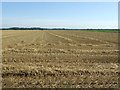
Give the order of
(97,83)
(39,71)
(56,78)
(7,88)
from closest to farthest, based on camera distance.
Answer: (7,88)
(97,83)
(56,78)
(39,71)

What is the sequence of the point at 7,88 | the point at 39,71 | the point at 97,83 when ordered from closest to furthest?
the point at 7,88 < the point at 97,83 < the point at 39,71

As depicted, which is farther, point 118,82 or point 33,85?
point 118,82

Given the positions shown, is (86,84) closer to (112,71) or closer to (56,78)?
(56,78)

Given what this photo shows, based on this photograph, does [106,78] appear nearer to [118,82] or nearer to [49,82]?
[118,82]

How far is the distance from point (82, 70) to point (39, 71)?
6.14ft

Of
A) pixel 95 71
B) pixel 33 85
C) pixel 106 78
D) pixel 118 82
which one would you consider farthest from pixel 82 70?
pixel 33 85

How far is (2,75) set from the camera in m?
7.98

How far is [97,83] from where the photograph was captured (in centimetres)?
698

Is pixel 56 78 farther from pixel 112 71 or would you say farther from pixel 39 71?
pixel 112 71

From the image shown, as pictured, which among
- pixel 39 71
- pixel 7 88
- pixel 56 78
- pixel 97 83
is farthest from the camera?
pixel 39 71

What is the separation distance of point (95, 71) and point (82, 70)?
1.85 ft

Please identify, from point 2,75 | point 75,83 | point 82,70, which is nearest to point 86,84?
point 75,83

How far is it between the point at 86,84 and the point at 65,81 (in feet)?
2.59

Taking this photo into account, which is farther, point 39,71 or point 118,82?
point 39,71
